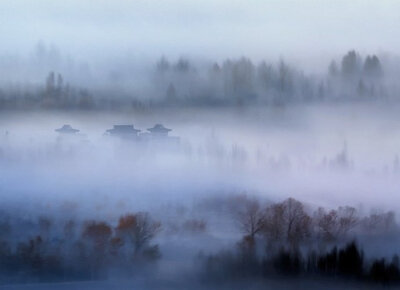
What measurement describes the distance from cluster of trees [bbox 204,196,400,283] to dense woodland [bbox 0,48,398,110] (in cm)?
52

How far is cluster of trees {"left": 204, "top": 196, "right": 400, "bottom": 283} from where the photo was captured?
11.4 ft

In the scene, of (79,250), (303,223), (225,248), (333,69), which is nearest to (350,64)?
(333,69)

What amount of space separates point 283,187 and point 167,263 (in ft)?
2.22

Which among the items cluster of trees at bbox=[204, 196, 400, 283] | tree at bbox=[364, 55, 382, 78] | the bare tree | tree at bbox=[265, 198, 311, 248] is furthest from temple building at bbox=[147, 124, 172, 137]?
tree at bbox=[364, 55, 382, 78]

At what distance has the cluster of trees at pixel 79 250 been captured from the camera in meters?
3.32

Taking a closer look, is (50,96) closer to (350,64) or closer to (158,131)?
(158,131)

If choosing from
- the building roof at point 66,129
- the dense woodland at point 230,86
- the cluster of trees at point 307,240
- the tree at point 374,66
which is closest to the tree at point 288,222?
the cluster of trees at point 307,240

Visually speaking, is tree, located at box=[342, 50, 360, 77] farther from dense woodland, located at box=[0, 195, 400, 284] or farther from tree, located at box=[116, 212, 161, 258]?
tree, located at box=[116, 212, 161, 258]

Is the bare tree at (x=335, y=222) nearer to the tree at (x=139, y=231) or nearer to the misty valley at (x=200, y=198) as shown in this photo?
the misty valley at (x=200, y=198)

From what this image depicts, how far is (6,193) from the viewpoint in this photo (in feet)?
10.9

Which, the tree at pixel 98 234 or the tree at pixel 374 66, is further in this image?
the tree at pixel 374 66

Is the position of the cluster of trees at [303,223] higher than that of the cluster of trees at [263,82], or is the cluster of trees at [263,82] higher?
the cluster of trees at [263,82]

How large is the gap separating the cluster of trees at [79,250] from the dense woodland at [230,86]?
57 centimetres

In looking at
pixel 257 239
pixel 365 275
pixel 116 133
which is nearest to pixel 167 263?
pixel 257 239
